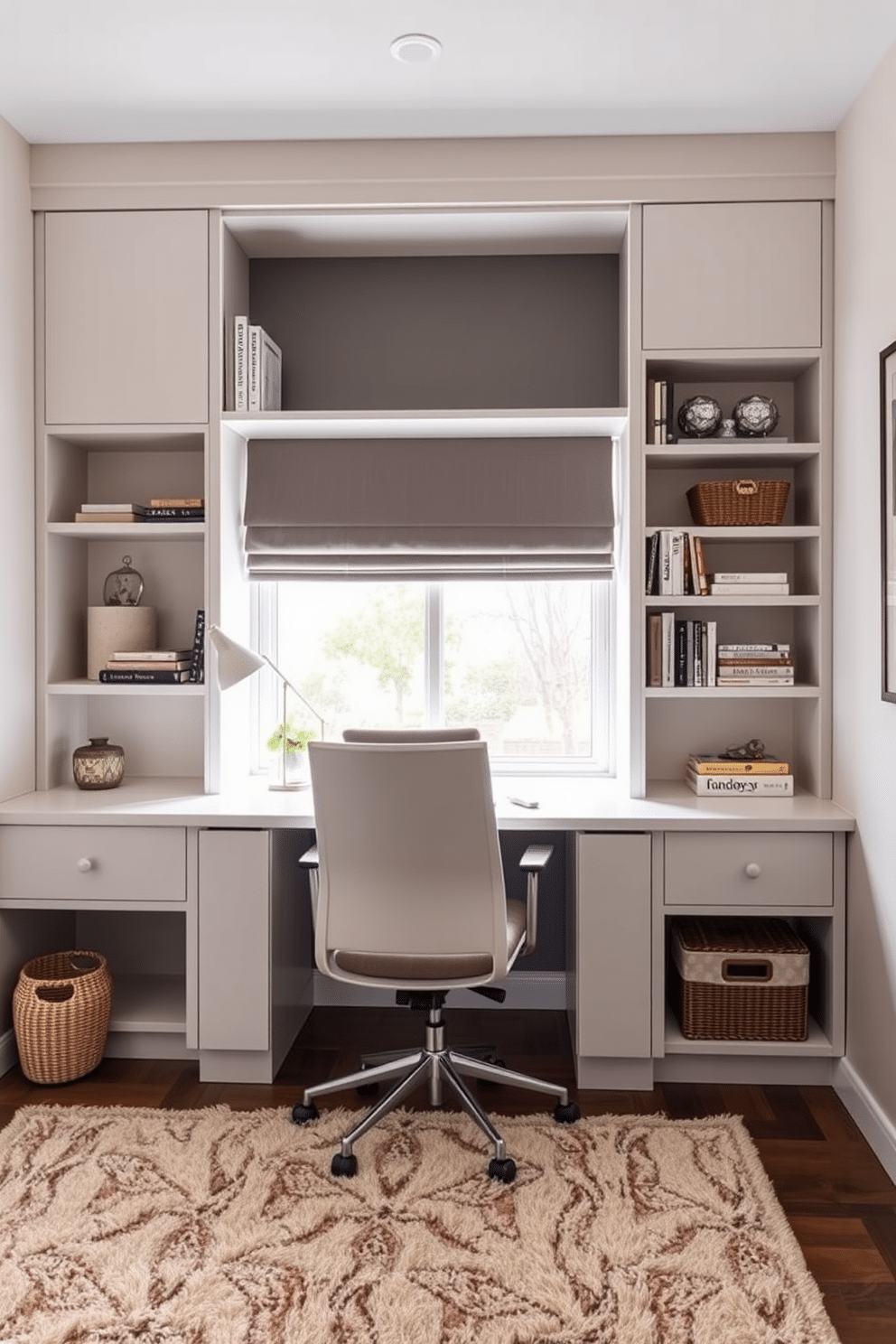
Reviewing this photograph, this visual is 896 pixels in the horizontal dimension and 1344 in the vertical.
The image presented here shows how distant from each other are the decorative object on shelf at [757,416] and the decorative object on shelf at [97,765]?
223 centimetres

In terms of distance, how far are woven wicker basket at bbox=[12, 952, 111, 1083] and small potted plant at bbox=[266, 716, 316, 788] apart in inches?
31.4

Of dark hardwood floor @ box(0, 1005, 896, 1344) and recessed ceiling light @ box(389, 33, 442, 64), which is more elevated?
recessed ceiling light @ box(389, 33, 442, 64)

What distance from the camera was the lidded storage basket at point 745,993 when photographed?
2.86 meters

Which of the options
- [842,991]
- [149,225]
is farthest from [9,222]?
[842,991]

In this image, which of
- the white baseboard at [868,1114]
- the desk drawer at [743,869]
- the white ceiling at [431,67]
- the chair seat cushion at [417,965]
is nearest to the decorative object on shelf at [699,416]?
the white ceiling at [431,67]

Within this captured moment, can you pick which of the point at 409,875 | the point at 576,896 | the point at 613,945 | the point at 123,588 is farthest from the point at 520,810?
the point at 123,588

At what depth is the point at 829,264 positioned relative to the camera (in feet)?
9.95

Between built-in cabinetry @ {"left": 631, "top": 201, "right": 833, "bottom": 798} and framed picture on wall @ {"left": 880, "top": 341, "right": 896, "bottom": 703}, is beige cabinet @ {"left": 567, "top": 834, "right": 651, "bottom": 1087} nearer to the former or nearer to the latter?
built-in cabinetry @ {"left": 631, "top": 201, "right": 833, "bottom": 798}

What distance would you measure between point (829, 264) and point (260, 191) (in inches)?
68.1

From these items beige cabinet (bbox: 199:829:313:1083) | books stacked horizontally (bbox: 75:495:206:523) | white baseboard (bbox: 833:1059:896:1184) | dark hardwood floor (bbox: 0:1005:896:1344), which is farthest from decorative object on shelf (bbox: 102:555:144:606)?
white baseboard (bbox: 833:1059:896:1184)

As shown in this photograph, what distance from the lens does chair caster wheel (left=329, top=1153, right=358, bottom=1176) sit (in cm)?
236

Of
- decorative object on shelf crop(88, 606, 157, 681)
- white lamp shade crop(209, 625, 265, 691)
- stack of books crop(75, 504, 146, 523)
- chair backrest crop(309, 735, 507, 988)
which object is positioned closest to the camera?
chair backrest crop(309, 735, 507, 988)

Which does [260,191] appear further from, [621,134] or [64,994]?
[64,994]

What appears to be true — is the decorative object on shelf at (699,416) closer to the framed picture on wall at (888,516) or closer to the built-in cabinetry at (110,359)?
the framed picture on wall at (888,516)
